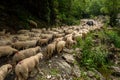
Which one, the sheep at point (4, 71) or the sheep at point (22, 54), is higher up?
the sheep at point (22, 54)

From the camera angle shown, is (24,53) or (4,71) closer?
(4,71)

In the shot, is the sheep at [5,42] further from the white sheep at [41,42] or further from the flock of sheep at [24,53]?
the white sheep at [41,42]

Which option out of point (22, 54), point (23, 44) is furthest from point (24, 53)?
point (23, 44)

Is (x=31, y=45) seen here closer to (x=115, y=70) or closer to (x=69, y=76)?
(x=69, y=76)

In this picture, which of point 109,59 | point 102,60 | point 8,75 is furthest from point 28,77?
point 109,59

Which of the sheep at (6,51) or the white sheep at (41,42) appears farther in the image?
the white sheep at (41,42)

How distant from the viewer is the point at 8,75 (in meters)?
7.97

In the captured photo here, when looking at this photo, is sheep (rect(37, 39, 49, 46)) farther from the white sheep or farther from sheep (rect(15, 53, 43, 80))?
sheep (rect(15, 53, 43, 80))

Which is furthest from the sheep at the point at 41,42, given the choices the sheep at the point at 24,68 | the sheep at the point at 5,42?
the sheep at the point at 24,68

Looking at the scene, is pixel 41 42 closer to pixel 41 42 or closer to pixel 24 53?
pixel 41 42

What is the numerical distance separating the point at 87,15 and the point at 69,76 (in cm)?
5713

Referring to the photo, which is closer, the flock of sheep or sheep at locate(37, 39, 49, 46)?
the flock of sheep

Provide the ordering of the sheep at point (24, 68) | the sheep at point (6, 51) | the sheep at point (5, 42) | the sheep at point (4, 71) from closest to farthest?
the sheep at point (4, 71), the sheep at point (24, 68), the sheep at point (6, 51), the sheep at point (5, 42)

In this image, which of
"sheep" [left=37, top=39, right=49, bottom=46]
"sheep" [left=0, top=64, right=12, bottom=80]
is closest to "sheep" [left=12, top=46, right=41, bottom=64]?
"sheep" [left=0, top=64, right=12, bottom=80]
